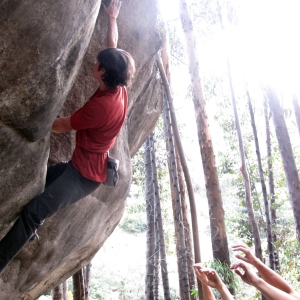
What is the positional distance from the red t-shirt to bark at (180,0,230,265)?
15.0ft

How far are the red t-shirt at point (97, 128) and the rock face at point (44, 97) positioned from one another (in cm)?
23

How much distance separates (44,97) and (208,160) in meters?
5.36

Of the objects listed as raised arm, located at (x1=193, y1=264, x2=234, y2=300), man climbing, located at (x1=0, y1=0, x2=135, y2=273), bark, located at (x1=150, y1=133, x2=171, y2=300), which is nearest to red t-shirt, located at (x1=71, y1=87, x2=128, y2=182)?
man climbing, located at (x1=0, y1=0, x2=135, y2=273)

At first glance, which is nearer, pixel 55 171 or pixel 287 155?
pixel 55 171

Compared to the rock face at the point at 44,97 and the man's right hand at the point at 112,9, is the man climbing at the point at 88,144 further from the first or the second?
the man's right hand at the point at 112,9

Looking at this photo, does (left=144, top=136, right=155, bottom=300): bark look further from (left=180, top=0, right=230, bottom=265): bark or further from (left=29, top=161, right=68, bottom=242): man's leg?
(left=29, top=161, right=68, bottom=242): man's leg

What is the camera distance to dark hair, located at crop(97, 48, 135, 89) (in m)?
2.74

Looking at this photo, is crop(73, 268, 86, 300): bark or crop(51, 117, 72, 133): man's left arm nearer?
crop(51, 117, 72, 133): man's left arm

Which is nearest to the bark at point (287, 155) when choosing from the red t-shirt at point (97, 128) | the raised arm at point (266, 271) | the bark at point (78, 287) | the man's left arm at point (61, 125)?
the raised arm at point (266, 271)

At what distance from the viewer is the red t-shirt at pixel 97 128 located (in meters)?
2.76

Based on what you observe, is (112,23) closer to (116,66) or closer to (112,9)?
(112,9)

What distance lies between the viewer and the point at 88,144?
2.96m

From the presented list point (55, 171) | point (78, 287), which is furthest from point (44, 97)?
point (78, 287)

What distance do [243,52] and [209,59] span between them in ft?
6.91
